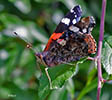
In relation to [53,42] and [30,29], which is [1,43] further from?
[53,42]

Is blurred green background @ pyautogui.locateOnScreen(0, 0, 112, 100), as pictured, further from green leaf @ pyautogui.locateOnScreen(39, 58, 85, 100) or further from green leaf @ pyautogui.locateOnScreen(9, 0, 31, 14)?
green leaf @ pyautogui.locateOnScreen(39, 58, 85, 100)

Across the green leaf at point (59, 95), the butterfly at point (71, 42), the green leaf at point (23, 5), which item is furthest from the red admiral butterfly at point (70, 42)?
the green leaf at point (23, 5)

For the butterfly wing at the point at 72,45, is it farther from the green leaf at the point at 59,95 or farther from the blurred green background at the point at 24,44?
the blurred green background at the point at 24,44

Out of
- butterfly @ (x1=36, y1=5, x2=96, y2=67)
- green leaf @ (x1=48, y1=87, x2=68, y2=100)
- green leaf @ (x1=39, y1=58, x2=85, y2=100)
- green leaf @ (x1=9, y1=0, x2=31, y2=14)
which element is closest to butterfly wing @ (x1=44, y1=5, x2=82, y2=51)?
butterfly @ (x1=36, y1=5, x2=96, y2=67)

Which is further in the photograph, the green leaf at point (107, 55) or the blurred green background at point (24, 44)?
the blurred green background at point (24, 44)

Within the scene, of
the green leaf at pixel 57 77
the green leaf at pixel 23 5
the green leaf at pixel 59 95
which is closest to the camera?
the green leaf at pixel 57 77

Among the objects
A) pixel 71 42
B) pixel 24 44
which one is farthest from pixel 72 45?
pixel 24 44

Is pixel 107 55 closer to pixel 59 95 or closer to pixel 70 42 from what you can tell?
pixel 70 42

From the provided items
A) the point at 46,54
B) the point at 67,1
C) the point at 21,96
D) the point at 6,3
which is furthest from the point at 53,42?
the point at 6,3
